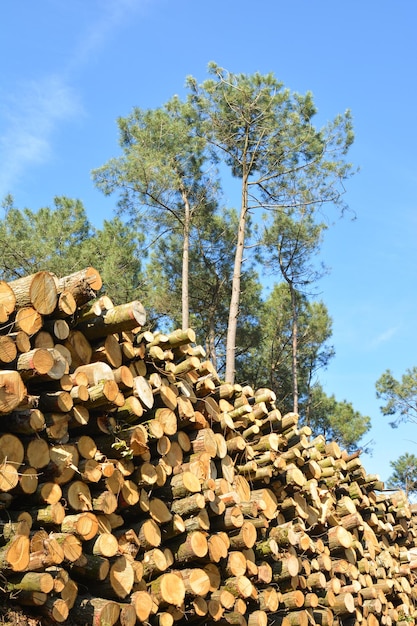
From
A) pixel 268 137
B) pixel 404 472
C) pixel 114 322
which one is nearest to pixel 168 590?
pixel 114 322

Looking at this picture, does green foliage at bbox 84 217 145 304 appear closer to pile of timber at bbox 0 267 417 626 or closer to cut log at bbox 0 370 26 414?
pile of timber at bbox 0 267 417 626

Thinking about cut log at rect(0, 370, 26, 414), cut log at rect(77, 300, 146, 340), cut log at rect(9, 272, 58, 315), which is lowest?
cut log at rect(0, 370, 26, 414)

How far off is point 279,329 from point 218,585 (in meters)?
14.0

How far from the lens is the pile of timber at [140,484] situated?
11.9ft

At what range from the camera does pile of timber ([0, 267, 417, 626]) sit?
3627 mm

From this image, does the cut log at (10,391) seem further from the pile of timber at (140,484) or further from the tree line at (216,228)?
the tree line at (216,228)

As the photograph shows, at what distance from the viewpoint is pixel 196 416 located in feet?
16.5

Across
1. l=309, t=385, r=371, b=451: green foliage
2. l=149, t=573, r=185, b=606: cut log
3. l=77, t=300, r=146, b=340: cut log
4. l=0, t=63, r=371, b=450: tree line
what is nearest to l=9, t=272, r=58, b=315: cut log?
l=77, t=300, r=146, b=340: cut log

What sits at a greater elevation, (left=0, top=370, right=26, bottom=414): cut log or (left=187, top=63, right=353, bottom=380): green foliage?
(left=187, top=63, right=353, bottom=380): green foliage

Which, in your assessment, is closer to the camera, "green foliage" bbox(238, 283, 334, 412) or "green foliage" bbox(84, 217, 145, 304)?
"green foliage" bbox(84, 217, 145, 304)

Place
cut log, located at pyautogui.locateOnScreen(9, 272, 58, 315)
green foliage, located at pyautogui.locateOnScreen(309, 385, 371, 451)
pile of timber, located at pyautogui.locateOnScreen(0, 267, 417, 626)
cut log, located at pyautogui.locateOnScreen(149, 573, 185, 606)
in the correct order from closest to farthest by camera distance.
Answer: pile of timber, located at pyautogui.locateOnScreen(0, 267, 417, 626) → cut log, located at pyautogui.locateOnScreen(9, 272, 58, 315) → cut log, located at pyautogui.locateOnScreen(149, 573, 185, 606) → green foliage, located at pyautogui.locateOnScreen(309, 385, 371, 451)

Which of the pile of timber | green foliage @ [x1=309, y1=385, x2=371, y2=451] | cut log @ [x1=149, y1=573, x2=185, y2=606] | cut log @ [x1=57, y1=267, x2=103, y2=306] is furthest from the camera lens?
green foliage @ [x1=309, y1=385, x2=371, y2=451]

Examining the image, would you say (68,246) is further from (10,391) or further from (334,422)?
(10,391)

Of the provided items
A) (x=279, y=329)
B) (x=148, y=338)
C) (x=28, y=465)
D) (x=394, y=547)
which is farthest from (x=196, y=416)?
(x=279, y=329)
